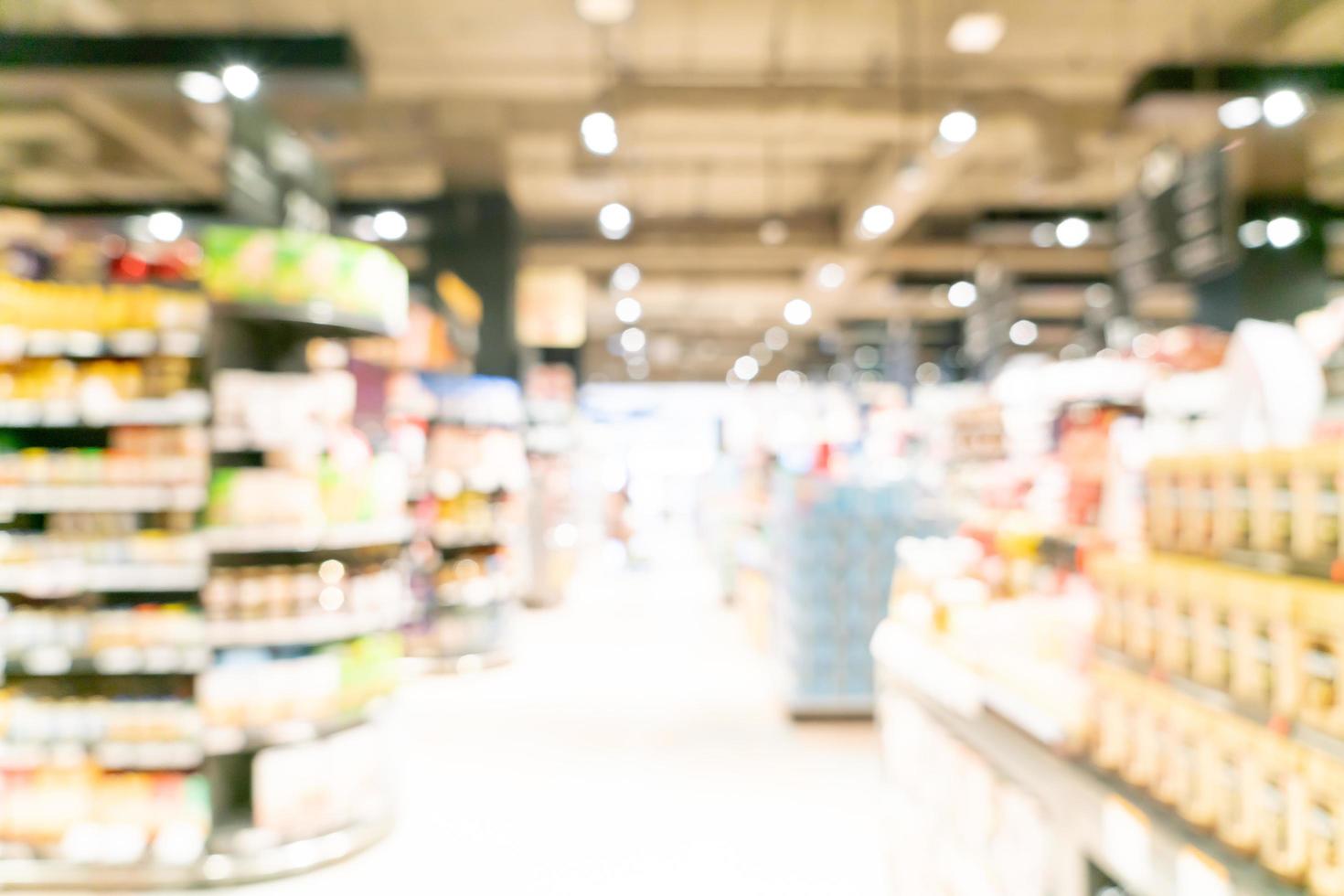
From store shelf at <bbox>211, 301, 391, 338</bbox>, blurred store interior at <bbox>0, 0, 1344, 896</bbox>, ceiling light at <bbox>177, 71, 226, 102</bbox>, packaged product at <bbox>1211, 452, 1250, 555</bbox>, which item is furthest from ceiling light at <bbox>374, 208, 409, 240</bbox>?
packaged product at <bbox>1211, 452, 1250, 555</bbox>

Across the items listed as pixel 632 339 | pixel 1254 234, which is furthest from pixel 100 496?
pixel 632 339

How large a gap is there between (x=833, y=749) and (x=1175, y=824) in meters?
4.73

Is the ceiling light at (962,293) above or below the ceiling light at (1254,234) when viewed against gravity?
above

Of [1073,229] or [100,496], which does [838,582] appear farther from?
[1073,229]

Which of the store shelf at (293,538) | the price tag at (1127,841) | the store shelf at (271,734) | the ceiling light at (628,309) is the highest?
the ceiling light at (628,309)

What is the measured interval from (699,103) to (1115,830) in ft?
22.4

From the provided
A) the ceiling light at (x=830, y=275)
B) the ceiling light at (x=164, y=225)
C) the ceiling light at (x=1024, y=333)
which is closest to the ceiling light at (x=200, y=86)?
the ceiling light at (x=164, y=225)

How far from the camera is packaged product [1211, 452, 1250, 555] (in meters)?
1.75

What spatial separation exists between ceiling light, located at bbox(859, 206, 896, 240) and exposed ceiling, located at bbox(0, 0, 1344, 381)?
0.19 metres

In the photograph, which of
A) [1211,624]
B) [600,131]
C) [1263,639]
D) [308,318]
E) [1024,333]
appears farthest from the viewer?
[1024,333]

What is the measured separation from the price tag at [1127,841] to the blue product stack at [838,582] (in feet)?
16.4

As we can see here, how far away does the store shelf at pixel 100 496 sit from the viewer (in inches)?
176

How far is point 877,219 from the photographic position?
10.4 metres

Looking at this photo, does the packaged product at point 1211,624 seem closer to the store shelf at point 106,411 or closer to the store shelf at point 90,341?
the store shelf at point 106,411
